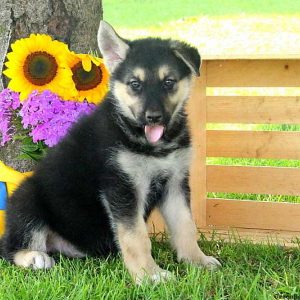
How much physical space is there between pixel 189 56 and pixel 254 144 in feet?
4.34

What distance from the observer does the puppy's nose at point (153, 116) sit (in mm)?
3252

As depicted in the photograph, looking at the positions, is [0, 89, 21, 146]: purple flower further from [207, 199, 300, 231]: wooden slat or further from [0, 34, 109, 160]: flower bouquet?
[207, 199, 300, 231]: wooden slat

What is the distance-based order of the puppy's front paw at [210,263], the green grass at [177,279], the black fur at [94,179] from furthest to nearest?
the puppy's front paw at [210,263] < the black fur at [94,179] < the green grass at [177,279]

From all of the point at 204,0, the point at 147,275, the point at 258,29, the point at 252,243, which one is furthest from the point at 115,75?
the point at 204,0

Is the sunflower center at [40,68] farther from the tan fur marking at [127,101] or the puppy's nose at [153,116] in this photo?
the puppy's nose at [153,116]

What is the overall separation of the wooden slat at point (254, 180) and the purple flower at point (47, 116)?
115 centimetres

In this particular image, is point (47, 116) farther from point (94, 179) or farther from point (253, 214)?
point (253, 214)

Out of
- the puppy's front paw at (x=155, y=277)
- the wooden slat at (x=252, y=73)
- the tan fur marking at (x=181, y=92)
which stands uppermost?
the tan fur marking at (x=181, y=92)

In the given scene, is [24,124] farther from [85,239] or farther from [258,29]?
[258,29]

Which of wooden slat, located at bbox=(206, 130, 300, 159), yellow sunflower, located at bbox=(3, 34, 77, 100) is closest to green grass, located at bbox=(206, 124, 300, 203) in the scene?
wooden slat, located at bbox=(206, 130, 300, 159)

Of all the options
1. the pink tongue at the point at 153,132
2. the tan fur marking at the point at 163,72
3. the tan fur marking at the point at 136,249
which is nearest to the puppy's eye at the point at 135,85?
the tan fur marking at the point at 163,72

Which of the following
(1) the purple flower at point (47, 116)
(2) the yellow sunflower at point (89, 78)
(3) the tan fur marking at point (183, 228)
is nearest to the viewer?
(3) the tan fur marking at point (183, 228)

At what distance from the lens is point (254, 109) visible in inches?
178

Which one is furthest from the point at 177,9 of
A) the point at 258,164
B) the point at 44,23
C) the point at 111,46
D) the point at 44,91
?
the point at 111,46
